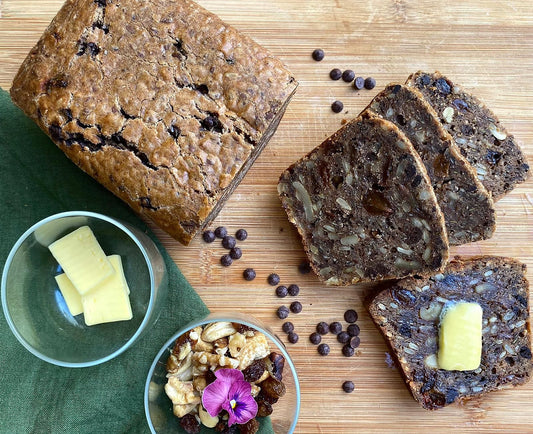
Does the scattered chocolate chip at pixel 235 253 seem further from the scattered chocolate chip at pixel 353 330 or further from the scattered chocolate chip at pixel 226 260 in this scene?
the scattered chocolate chip at pixel 353 330

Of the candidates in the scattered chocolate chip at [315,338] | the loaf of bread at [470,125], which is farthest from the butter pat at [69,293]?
the loaf of bread at [470,125]

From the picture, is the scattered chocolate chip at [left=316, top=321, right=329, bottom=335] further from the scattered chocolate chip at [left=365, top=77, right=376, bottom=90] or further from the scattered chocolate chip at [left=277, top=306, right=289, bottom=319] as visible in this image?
the scattered chocolate chip at [left=365, top=77, right=376, bottom=90]

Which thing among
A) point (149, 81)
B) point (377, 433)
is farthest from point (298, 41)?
point (377, 433)

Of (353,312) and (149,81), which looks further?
(353,312)

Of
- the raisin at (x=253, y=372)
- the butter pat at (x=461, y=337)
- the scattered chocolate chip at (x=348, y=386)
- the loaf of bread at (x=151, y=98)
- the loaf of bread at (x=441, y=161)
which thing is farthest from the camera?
the scattered chocolate chip at (x=348, y=386)

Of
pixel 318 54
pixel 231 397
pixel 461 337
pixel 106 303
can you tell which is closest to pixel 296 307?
pixel 231 397

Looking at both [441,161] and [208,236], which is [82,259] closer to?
[208,236]

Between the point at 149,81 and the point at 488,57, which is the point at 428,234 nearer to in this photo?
the point at 488,57

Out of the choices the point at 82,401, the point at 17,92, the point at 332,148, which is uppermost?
the point at 17,92

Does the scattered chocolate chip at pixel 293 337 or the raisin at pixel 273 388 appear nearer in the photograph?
the raisin at pixel 273 388
